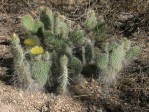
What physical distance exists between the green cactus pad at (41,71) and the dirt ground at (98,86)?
16 cm

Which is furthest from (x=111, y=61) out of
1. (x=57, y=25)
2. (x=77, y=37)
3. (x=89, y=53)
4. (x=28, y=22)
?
(x=28, y=22)

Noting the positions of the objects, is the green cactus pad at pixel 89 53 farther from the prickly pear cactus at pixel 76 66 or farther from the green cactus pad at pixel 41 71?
the green cactus pad at pixel 41 71

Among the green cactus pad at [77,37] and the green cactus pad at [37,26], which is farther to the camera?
the green cactus pad at [37,26]

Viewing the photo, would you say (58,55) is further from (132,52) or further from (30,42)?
(132,52)

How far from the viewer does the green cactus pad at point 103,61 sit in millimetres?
3219

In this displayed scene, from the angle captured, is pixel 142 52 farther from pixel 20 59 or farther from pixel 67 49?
pixel 20 59

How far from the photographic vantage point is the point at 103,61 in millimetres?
3229

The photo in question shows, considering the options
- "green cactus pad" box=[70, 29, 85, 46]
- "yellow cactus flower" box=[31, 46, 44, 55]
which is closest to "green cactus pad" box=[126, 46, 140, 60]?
"green cactus pad" box=[70, 29, 85, 46]

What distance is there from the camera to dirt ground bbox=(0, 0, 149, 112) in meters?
3.15

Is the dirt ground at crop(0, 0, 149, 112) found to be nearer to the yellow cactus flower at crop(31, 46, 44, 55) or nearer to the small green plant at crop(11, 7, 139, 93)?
the small green plant at crop(11, 7, 139, 93)

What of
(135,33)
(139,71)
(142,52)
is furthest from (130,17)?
(139,71)

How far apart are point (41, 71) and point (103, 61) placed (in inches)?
22.0

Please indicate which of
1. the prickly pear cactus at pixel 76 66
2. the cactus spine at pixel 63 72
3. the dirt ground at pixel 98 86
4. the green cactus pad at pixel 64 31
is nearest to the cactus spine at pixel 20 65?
the dirt ground at pixel 98 86

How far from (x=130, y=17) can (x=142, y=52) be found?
2.34ft
